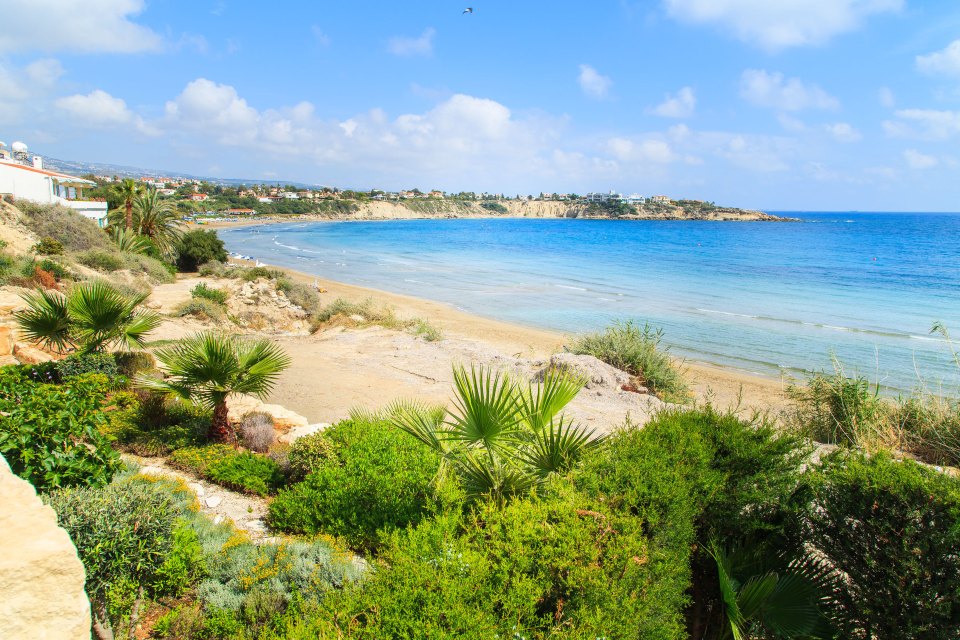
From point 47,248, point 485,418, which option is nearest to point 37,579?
point 485,418

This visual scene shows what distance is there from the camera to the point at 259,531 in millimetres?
A: 5012

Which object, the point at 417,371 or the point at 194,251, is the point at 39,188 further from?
the point at 417,371

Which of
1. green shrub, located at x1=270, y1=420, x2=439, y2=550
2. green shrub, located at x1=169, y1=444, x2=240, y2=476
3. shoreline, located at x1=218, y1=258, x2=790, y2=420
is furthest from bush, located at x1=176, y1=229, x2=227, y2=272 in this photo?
green shrub, located at x1=270, y1=420, x2=439, y2=550

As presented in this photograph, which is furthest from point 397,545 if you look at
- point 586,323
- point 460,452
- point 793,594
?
point 586,323

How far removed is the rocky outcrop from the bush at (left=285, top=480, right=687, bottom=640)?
35.9 inches

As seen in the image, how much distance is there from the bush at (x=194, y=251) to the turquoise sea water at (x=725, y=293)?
25.6 feet

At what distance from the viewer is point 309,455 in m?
6.21

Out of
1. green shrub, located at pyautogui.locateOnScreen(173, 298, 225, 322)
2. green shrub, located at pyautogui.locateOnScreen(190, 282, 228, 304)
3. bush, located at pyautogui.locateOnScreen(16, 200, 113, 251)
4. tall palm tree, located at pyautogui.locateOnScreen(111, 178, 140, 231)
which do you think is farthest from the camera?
tall palm tree, located at pyautogui.locateOnScreen(111, 178, 140, 231)

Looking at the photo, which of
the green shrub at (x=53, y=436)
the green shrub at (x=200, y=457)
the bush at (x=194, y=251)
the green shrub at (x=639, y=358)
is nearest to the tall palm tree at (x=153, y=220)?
the bush at (x=194, y=251)

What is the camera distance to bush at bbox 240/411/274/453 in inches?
294

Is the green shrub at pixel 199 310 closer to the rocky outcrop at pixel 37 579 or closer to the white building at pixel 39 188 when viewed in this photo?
the rocky outcrop at pixel 37 579

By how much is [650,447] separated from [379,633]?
217cm

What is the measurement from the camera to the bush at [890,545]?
9.46 ft

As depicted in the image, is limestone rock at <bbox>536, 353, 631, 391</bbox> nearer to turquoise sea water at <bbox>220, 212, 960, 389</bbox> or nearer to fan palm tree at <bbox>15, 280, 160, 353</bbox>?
turquoise sea water at <bbox>220, 212, 960, 389</bbox>
